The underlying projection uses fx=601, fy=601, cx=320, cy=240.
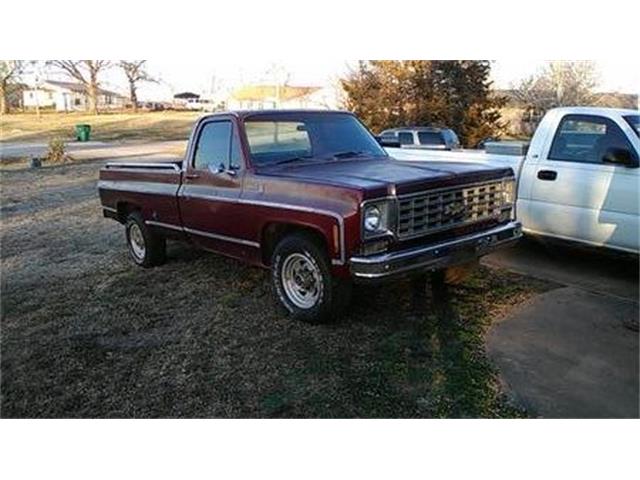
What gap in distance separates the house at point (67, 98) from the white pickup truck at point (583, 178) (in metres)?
40.4

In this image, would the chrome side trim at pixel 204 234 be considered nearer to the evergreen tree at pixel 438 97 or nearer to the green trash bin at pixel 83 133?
the evergreen tree at pixel 438 97

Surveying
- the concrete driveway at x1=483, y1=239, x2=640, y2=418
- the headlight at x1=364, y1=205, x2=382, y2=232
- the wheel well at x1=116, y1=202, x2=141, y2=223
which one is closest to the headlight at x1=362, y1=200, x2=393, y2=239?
the headlight at x1=364, y1=205, x2=382, y2=232

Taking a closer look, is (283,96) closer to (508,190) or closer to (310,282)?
(508,190)

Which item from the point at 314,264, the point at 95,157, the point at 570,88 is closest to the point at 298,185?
the point at 314,264

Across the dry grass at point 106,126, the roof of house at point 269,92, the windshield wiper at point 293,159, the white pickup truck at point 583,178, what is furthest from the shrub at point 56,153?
the white pickup truck at point 583,178

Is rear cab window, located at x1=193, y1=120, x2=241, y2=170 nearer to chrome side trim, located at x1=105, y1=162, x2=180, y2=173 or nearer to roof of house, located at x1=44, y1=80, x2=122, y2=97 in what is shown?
chrome side trim, located at x1=105, y1=162, x2=180, y2=173

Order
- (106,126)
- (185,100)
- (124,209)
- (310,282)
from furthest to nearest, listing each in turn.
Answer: (185,100) → (106,126) → (124,209) → (310,282)

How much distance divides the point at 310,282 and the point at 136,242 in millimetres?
3391

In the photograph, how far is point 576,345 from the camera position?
14.5ft

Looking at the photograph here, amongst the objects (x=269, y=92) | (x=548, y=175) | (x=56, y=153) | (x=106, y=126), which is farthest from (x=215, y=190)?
(x=106, y=126)

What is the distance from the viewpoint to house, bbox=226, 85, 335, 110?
91.7ft

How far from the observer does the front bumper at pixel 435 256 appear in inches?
171

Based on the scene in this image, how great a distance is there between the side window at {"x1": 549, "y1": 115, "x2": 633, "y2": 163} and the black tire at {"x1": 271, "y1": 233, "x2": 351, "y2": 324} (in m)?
3.17

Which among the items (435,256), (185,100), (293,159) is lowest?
(435,256)
